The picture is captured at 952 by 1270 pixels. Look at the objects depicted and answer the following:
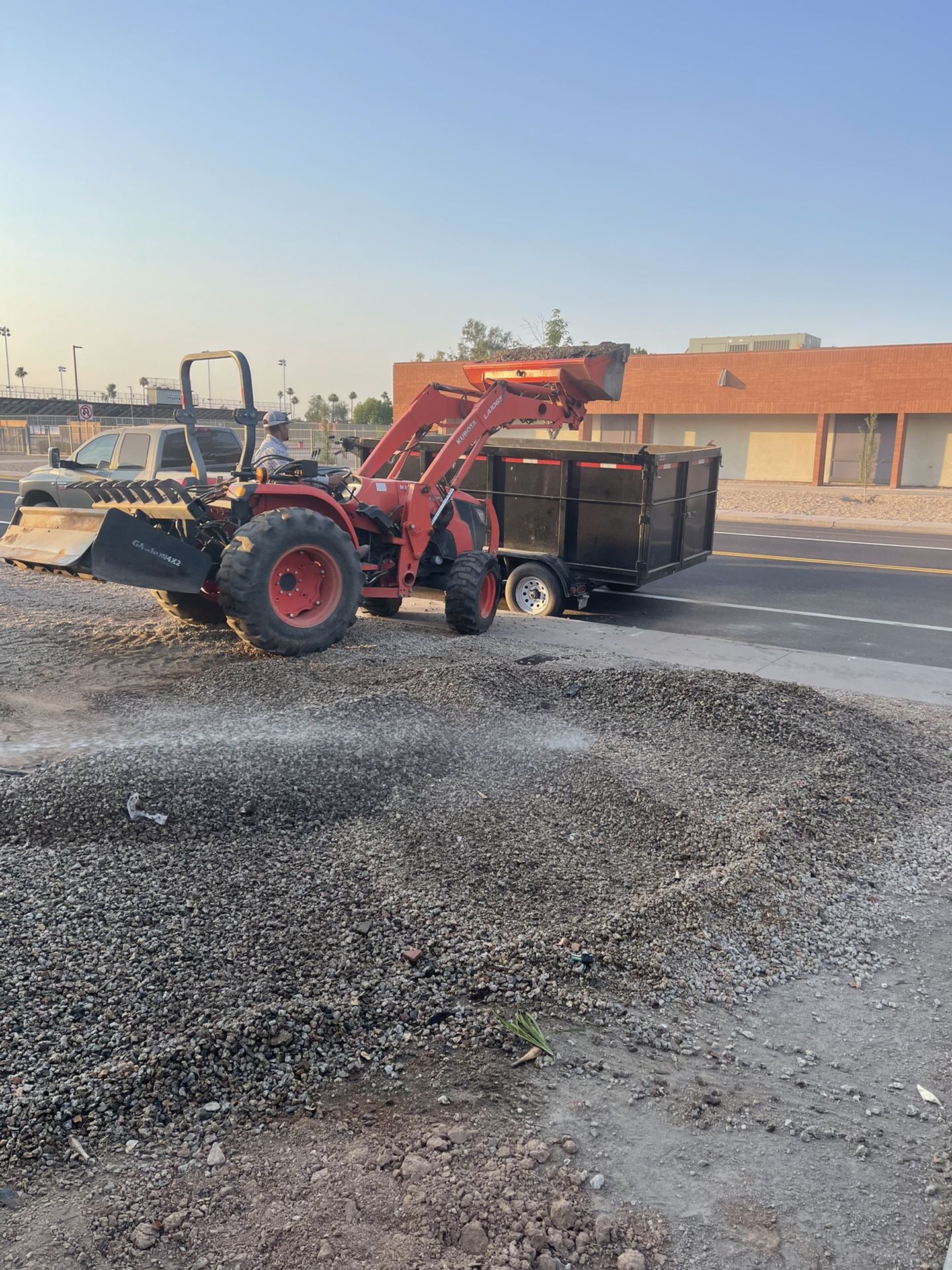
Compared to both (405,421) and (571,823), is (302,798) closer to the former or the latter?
(571,823)

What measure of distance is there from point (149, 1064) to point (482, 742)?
3469 mm

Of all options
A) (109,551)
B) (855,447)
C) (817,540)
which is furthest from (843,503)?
(109,551)

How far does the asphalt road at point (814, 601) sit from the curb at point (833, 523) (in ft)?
11.1

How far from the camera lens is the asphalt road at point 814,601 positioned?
11.3m

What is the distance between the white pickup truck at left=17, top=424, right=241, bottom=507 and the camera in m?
13.3

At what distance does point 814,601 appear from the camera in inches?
540

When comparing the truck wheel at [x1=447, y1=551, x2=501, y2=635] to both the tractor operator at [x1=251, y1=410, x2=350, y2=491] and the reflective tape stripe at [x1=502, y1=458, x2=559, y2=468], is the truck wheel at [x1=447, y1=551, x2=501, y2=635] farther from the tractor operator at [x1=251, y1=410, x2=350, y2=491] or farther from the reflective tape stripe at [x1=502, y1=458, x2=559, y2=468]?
the reflective tape stripe at [x1=502, y1=458, x2=559, y2=468]

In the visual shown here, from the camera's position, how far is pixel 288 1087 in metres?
3.11

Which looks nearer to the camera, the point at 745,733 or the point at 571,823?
the point at 571,823

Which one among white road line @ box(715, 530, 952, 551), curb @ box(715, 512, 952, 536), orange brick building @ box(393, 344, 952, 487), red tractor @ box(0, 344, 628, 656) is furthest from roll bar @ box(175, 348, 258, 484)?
orange brick building @ box(393, 344, 952, 487)

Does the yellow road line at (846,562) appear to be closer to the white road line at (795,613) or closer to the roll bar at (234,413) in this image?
the white road line at (795,613)

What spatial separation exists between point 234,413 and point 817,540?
16.2 meters

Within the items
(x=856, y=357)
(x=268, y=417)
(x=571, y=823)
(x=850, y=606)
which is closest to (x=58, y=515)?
(x=268, y=417)

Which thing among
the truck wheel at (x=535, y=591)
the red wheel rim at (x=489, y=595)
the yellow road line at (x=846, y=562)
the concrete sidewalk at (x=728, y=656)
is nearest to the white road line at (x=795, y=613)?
the concrete sidewalk at (x=728, y=656)
